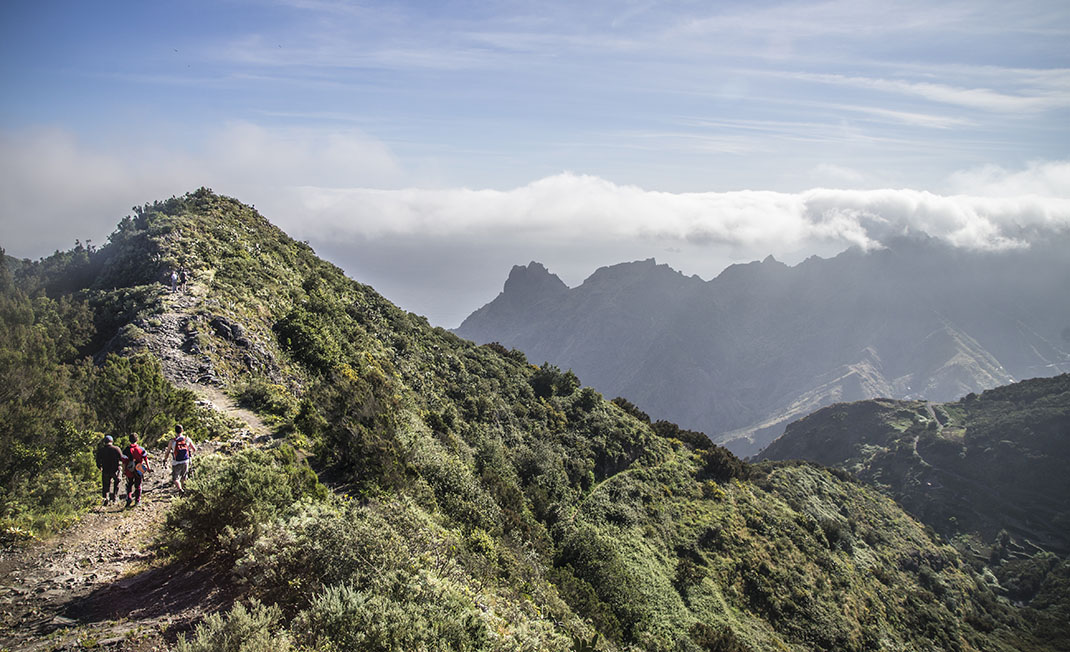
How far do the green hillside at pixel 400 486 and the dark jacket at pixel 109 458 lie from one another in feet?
2.29

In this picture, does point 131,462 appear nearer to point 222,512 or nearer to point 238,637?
point 222,512

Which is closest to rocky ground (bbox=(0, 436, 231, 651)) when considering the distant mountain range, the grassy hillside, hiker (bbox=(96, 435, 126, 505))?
hiker (bbox=(96, 435, 126, 505))

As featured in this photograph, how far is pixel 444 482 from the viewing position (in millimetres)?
19297

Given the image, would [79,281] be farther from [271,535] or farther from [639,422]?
[639,422]

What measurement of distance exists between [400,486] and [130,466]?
7064mm

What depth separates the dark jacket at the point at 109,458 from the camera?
12.4 meters

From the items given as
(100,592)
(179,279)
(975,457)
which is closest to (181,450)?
(100,592)

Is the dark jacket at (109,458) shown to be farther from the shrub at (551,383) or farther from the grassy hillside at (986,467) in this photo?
the grassy hillside at (986,467)

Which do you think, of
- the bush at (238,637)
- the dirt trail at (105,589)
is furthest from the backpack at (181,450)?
the bush at (238,637)

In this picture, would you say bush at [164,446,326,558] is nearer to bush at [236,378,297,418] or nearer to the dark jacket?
the dark jacket

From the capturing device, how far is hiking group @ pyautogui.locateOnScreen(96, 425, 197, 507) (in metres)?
12.4

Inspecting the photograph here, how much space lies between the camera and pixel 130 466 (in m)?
12.8

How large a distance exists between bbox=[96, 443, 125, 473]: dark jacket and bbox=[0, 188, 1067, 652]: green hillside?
2.29 feet

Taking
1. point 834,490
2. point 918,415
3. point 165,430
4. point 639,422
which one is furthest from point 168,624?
point 918,415
